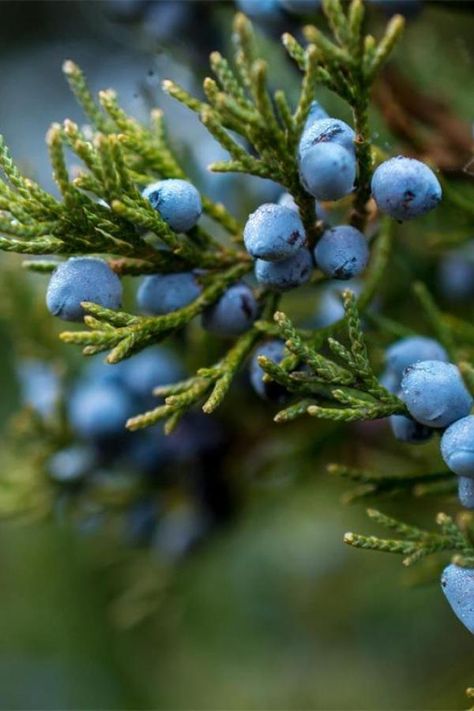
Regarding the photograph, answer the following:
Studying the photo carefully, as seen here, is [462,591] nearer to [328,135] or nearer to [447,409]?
[447,409]

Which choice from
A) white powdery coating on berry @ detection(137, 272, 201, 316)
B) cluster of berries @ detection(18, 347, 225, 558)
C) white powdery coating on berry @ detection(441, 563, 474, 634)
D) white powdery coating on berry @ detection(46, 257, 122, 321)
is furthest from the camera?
cluster of berries @ detection(18, 347, 225, 558)

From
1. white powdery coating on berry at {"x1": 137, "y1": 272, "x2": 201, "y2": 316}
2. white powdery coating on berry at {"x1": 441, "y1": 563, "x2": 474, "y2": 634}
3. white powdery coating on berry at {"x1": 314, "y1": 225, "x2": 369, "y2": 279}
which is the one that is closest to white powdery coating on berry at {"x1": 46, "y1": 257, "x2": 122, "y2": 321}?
white powdery coating on berry at {"x1": 137, "y1": 272, "x2": 201, "y2": 316}

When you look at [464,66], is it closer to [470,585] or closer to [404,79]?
[404,79]

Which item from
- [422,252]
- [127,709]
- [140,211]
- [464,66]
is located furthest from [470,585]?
[127,709]

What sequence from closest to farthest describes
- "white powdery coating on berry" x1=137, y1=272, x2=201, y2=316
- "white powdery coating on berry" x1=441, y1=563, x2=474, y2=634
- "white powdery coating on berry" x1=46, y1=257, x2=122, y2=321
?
"white powdery coating on berry" x1=441, y1=563, x2=474, y2=634
"white powdery coating on berry" x1=46, y1=257, x2=122, y2=321
"white powdery coating on berry" x1=137, y1=272, x2=201, y2=316

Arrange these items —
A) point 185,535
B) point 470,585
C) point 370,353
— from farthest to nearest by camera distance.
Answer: point 185,535 < point 370,353 < point 470,585

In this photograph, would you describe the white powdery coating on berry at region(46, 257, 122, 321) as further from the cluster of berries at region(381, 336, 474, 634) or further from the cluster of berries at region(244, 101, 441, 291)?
the cluster of berries at region(381, 336, 474, 634)

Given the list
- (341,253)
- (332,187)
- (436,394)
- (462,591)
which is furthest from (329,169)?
(462,591)
